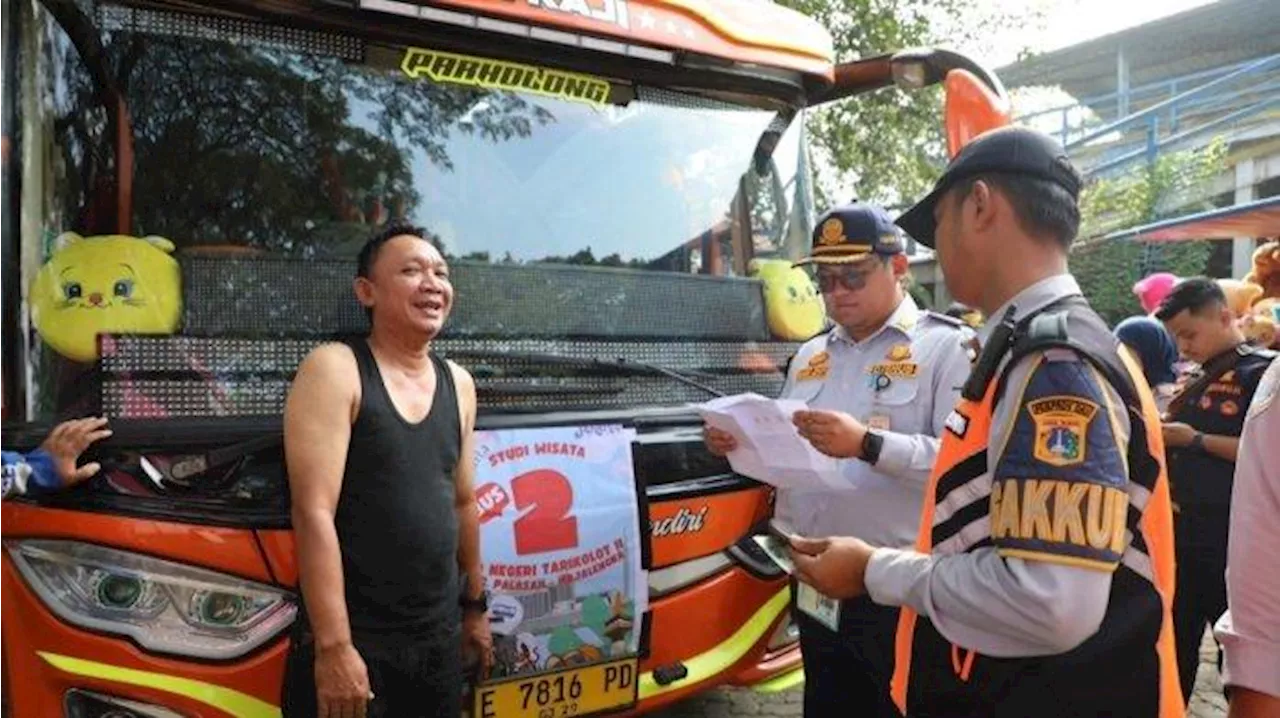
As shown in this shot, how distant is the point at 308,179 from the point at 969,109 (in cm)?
207

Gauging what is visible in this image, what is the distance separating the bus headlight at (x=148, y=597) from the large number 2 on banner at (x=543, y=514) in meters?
0.62

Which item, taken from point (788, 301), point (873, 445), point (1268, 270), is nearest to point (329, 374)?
point (873, 445)

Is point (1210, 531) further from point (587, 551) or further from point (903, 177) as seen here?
point (903, 177)

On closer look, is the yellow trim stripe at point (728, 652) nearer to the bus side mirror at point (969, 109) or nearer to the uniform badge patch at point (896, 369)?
the uniform badge patch at point (896, 369)

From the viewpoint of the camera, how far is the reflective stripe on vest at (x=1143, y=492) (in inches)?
56.0

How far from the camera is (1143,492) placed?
55.4 inches

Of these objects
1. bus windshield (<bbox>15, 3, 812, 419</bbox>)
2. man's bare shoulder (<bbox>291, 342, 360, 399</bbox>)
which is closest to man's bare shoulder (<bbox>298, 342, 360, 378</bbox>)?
man's bare shoulder (<bbox>291, 342, 360, 399</bbox>)

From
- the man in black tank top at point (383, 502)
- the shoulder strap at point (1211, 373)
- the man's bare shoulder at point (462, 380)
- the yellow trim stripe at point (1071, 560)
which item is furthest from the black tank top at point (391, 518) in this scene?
the shoulder strap at point (1211, 373)

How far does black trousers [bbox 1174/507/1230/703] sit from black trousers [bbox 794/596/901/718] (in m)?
1.46

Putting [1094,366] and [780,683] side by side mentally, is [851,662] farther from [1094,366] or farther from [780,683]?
[1094,366]

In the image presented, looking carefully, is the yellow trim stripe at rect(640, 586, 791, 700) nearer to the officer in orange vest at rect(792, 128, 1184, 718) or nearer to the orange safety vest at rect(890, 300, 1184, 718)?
the officer in orange vest at rect(792, 128, 1184, 718)

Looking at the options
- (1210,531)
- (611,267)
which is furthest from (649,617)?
(1210,531)

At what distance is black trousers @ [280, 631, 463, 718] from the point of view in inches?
83.8

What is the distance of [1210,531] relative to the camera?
11.0ft
